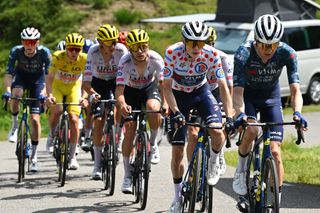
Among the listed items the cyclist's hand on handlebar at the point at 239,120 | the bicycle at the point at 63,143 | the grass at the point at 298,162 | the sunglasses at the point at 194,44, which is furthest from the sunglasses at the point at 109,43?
the cyclist's hand on handlebar at the point at 239,120

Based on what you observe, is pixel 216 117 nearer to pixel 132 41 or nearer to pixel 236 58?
pixel 236 58

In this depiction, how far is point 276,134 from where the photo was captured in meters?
9.18

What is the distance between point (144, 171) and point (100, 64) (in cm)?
232

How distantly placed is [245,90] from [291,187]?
3060 mm

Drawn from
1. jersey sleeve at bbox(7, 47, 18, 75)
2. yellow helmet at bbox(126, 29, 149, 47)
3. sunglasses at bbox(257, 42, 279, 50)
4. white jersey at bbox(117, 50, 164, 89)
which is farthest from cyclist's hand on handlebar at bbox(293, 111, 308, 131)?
jersey sleeve at bbox(7, 47, 18, 75)

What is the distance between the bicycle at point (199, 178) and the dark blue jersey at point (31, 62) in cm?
454

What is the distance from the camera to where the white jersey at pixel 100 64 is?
12.4m

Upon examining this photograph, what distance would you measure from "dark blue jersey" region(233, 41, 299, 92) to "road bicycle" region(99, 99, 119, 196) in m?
2.79

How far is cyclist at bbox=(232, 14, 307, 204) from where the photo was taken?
9.03m

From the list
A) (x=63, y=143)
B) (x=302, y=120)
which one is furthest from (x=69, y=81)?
(x=302, y=120)

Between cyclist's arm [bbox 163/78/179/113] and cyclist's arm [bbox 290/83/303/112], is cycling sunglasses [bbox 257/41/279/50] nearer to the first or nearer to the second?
cyclist's arm [bbox 290/83/303/112]

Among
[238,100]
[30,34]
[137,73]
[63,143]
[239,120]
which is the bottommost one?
[63,143]

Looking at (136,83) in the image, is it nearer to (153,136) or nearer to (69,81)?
(153,136)

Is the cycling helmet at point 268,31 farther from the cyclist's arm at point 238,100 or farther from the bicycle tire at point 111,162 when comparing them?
the bicycle tire at point 111,162
